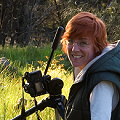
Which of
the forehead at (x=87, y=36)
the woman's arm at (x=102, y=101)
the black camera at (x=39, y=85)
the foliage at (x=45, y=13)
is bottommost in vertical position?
the foliage at (x=45, y=13)

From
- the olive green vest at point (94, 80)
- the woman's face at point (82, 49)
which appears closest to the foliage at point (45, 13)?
the woman's face at point (82, 49)

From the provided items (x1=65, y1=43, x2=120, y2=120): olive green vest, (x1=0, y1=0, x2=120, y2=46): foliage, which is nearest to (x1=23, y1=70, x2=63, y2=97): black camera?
(x1=65, y1=43, x2=120, y2=120): olive green vest

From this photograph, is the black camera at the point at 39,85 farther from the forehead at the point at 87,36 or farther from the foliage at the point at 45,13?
the foliage at the point at 45,13

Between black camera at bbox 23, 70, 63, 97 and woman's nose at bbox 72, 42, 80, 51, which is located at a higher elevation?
woman's nose at bbox 72, 42, 80, 51

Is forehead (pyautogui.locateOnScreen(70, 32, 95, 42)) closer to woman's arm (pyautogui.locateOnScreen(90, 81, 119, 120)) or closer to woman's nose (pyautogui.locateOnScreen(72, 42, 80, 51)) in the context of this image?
woman's nose (pyautogui.locateOnScreen(72, 42, 80, 51))

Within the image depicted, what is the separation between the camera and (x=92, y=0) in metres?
12.1

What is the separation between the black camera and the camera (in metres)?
2.08

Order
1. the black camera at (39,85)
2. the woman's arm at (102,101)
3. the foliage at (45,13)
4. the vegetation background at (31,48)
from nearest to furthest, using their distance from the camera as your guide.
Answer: the woman's arm at (102,101) < the black camera at (39,85) < the vegetation background at (31,48) < the foliage at (45,13)

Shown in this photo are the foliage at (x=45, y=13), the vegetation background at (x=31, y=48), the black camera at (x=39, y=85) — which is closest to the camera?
the black camera at (x=39, y=85)

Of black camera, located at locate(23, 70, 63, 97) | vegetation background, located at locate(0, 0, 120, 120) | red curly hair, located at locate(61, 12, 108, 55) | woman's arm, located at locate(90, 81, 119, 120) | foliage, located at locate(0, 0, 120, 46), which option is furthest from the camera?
foliage, located at locate(0, 0, 120, 46)

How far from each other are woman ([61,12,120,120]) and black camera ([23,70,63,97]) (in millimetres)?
316

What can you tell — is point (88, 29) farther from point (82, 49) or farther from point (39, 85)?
point (39, 85)

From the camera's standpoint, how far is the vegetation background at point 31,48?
3.63 m

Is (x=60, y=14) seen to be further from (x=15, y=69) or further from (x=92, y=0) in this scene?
(x=15, y=69)
